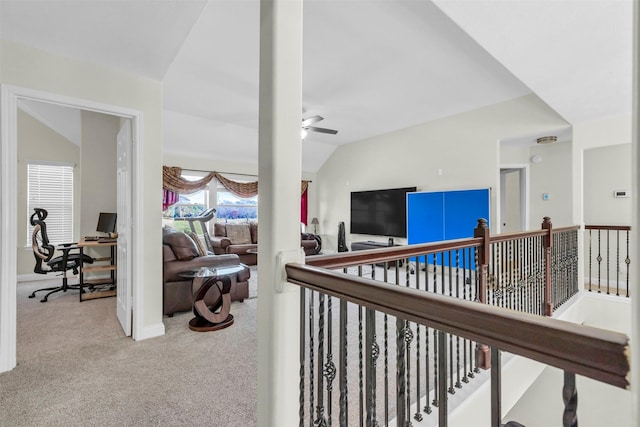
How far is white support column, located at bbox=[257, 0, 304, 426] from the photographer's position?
42.9 inches

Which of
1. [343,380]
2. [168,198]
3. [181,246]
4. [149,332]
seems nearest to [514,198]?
[181,246]

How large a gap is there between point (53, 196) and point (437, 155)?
278 inches

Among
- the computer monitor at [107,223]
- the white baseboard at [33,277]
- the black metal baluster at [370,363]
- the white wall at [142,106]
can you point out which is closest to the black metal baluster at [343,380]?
the black metal baluster at [370,363]

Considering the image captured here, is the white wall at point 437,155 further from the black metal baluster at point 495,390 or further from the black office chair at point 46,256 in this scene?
the black office chair at point 46,256

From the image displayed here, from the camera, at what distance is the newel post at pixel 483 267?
82.4 inches

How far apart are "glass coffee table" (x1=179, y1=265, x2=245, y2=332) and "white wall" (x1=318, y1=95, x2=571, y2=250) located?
4.04 metres

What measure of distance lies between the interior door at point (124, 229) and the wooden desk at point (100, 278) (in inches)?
48.5

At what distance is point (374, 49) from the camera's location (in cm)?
311

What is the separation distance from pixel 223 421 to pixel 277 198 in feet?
4.71

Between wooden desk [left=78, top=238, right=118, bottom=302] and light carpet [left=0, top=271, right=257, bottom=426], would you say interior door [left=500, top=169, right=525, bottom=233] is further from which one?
wooden desk [left=78, top=238, right=118, bottom=302]

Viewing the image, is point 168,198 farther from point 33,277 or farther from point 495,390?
point 495,390

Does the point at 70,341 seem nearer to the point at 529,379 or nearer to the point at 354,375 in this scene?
the point at 354,375

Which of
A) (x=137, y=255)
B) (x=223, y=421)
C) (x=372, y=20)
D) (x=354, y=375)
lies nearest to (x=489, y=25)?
(x=372, y=20)

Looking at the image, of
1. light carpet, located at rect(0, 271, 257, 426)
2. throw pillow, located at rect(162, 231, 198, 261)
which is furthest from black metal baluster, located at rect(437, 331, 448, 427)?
throw pillow, located at rect(162, 231, 198, 261)
